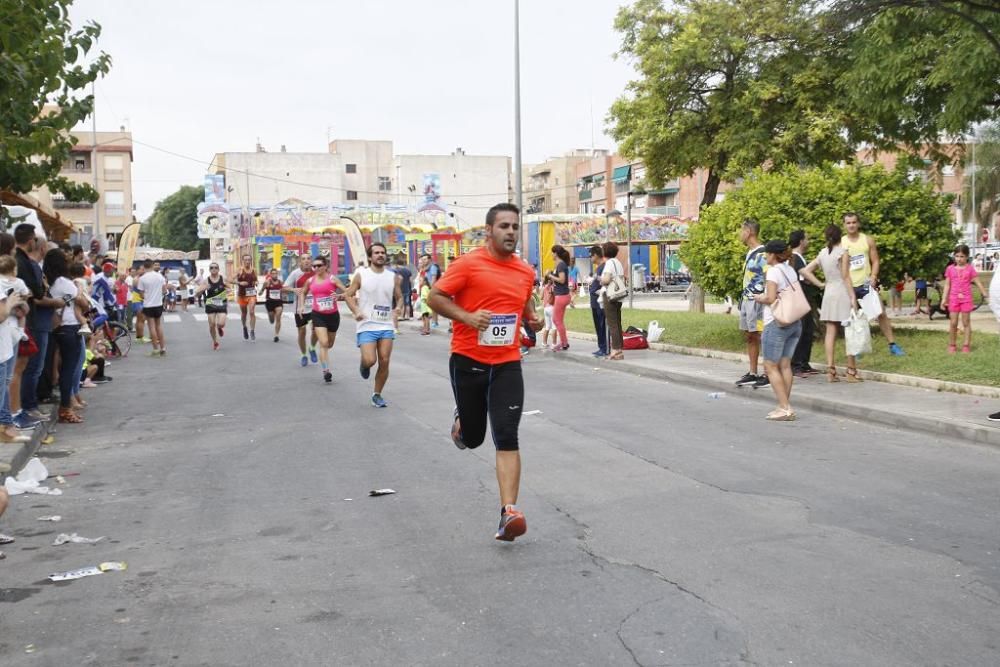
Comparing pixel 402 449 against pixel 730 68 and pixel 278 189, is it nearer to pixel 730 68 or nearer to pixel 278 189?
pixel 730 68

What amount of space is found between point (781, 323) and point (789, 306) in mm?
183

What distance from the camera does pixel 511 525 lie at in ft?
18.9

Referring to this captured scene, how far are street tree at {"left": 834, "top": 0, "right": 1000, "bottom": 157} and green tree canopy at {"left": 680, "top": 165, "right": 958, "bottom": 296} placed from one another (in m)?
2.76

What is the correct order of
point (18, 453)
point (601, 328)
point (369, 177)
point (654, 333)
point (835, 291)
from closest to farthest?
1. point (18, 453)
2. point (835, 291)
3. point (601, 328)
4. point (654, 333)
5. point (369, 177)

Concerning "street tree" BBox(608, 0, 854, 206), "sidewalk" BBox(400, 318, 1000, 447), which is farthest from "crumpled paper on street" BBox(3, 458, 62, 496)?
"street tree" BBox(608, 0, 854, 206)

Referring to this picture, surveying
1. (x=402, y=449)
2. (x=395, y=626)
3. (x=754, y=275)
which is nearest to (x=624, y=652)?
(x=395, y=626)

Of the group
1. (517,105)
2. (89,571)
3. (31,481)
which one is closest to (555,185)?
(517,105)

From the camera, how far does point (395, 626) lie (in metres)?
4.49

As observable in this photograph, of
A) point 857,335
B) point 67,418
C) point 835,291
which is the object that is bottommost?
point 67,418

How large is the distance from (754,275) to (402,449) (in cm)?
516

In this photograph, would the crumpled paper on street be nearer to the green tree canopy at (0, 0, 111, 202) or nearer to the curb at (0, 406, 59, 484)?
the curb at (0, 406, 59, 484)

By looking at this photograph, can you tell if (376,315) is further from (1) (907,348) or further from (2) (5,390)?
(1) (907,348)

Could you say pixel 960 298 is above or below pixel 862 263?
below

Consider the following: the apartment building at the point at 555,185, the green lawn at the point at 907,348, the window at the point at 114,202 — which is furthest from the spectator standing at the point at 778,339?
the window at the point at 114,202
